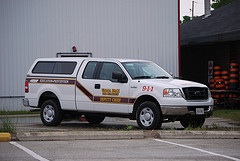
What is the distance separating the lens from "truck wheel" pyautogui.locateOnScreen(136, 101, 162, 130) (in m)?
14.2

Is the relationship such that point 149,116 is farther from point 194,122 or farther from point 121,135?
point 194,122

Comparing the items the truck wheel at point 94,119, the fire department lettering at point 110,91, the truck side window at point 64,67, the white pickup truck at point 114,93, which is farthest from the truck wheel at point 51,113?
the fire department lettering at point 110,91

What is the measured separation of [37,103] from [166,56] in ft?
30.4

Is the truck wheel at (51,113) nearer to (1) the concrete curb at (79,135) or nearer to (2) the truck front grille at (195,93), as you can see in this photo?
(1) the concrete curb at (79,135)

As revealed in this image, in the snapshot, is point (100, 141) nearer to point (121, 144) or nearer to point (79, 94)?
point (121, 144)

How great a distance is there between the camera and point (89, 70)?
621 inches

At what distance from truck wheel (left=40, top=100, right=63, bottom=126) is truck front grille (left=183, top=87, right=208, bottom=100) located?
12.5ft

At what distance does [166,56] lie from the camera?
2455 centimetres

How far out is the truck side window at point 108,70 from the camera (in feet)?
50.1

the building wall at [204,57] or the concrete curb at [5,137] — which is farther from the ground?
the building wall at [204,57]

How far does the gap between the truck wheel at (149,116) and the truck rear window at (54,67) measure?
2630mm

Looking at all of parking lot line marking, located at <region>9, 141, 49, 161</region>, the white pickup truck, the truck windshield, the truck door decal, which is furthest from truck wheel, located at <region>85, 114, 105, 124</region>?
parking lot line marking, located at <region>9, 141, 49, 161</region>

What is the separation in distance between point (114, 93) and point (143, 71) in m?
1.00

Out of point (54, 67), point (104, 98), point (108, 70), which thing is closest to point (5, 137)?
point (104, 98)
